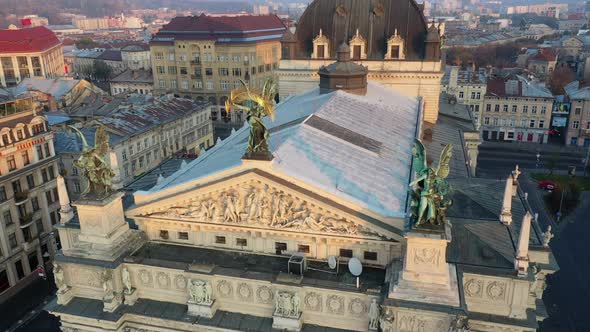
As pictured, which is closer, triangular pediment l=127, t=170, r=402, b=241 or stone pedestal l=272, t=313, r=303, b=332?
stone pedestal l=272, t=313, r=303, b=332

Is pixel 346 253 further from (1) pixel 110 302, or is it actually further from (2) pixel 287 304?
(1) pixel 110 302

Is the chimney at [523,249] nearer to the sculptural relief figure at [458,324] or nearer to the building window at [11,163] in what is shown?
the sculptural relief figure at [458,324]

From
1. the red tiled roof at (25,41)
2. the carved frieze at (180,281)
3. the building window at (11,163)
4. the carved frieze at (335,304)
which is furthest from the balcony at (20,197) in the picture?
the red tiled roof at (25,41)

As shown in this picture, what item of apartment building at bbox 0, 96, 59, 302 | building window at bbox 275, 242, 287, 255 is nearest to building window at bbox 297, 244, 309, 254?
building window at bbox 275, 242, 287, 255

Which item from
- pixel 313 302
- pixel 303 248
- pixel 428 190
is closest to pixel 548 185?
pixel 303 248

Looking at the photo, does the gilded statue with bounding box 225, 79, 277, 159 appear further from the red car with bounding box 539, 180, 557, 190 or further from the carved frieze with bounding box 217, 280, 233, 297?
the red car with bounding box 539, 180, 557, 190
